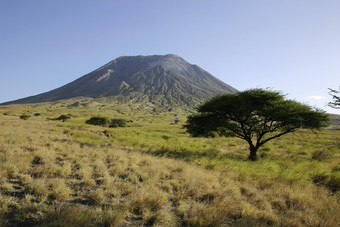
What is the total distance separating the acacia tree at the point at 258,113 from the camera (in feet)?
47.0

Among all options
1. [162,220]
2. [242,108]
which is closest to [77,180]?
[162,220]

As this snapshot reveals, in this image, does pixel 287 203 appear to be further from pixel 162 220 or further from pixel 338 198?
pixel 162 220

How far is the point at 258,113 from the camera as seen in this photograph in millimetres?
15562

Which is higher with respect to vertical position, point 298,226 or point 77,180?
point 77,180

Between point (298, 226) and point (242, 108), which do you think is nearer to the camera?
point (298, 226)

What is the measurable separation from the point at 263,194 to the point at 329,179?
5624 mm

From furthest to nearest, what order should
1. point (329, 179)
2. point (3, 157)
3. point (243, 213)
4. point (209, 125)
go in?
point (209, 125) → point (329, 179) → point (3, 157) → point (243, 213)

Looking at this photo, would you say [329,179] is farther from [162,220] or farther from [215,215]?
[162,220]

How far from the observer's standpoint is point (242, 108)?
1512 centimetres

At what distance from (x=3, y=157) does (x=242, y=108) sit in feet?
54.4

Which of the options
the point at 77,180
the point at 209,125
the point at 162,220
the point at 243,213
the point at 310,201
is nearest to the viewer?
the point at 162,220

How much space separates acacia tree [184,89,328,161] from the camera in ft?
47.0

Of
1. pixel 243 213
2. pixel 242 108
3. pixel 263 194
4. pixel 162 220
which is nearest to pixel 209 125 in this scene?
pixel 242 108

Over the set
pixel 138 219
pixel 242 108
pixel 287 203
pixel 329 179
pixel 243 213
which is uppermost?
pixel 242 108
